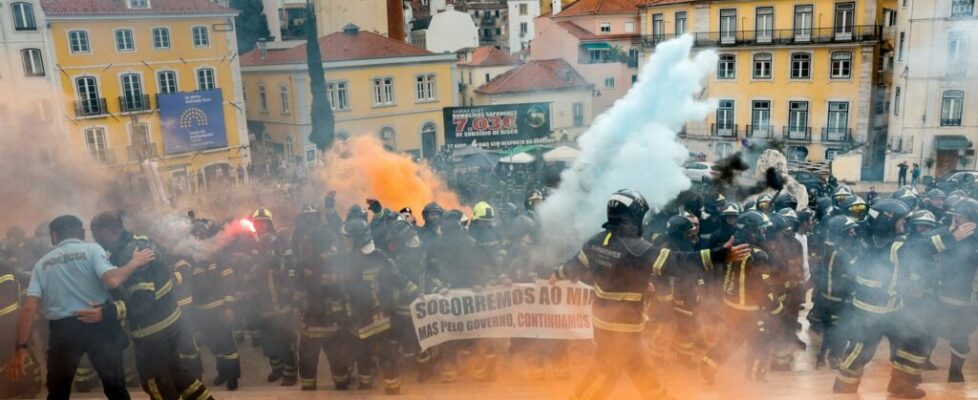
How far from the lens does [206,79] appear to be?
105 feet

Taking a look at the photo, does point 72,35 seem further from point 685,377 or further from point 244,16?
point 685,377

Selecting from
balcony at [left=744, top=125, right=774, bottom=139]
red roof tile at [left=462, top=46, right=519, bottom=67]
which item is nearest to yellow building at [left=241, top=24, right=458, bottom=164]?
red roof tile at [left=462, top=46, right=519, bottom=67]

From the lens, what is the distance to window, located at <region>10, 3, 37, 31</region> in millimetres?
25770

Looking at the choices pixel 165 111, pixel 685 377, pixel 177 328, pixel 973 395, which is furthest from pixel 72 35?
pixel 973 395

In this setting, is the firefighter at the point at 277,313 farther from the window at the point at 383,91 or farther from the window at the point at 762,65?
the window at the point at 762,65

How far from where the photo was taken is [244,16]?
131ft

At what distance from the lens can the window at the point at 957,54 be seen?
22656 millimetres

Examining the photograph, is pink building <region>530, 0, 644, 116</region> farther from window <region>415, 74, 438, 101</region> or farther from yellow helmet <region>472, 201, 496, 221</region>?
yellow helmet <region>472, 201, 496, 221</region>

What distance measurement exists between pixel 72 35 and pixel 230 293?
2498 centimetres

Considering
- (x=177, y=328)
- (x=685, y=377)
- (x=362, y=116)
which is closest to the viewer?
(x=177, y=328)

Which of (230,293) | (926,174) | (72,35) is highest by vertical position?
(72,35)

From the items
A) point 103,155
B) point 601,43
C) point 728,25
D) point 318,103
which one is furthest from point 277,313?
point 601,43

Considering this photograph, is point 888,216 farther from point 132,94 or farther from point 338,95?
point 338,95

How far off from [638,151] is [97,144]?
26249mm
